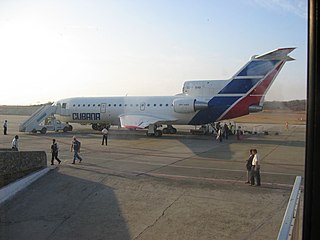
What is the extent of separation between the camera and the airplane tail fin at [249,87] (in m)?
25.8

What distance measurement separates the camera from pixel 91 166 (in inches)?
545

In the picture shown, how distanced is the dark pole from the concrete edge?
27.5ft

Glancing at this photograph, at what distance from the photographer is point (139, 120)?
28.7 m

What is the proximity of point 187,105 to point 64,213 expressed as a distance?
20.5 metres

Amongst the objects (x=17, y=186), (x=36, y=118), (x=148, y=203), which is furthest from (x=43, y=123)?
(x=148, y=203)

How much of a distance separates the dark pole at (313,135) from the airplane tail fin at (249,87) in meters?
24.4

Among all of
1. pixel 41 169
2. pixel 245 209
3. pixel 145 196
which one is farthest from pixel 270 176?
pixel 41 169

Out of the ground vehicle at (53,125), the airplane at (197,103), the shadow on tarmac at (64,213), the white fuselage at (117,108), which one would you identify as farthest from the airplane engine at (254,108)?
the ground vehicle at (53,125)

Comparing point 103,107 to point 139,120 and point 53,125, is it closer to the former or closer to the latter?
point 139,120

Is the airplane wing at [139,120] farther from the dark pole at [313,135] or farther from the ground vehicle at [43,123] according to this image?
the dark pole at [313,135]

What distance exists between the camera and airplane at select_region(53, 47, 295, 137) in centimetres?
2608

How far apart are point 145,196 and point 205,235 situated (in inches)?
119

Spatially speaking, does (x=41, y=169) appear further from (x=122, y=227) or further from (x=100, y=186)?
(x=122, y=227)

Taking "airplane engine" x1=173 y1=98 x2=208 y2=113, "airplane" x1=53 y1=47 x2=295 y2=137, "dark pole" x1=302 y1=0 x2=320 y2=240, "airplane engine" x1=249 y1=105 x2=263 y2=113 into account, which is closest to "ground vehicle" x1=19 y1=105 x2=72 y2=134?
"airplane" x1=53 y1=47 x2=295 y2=137
